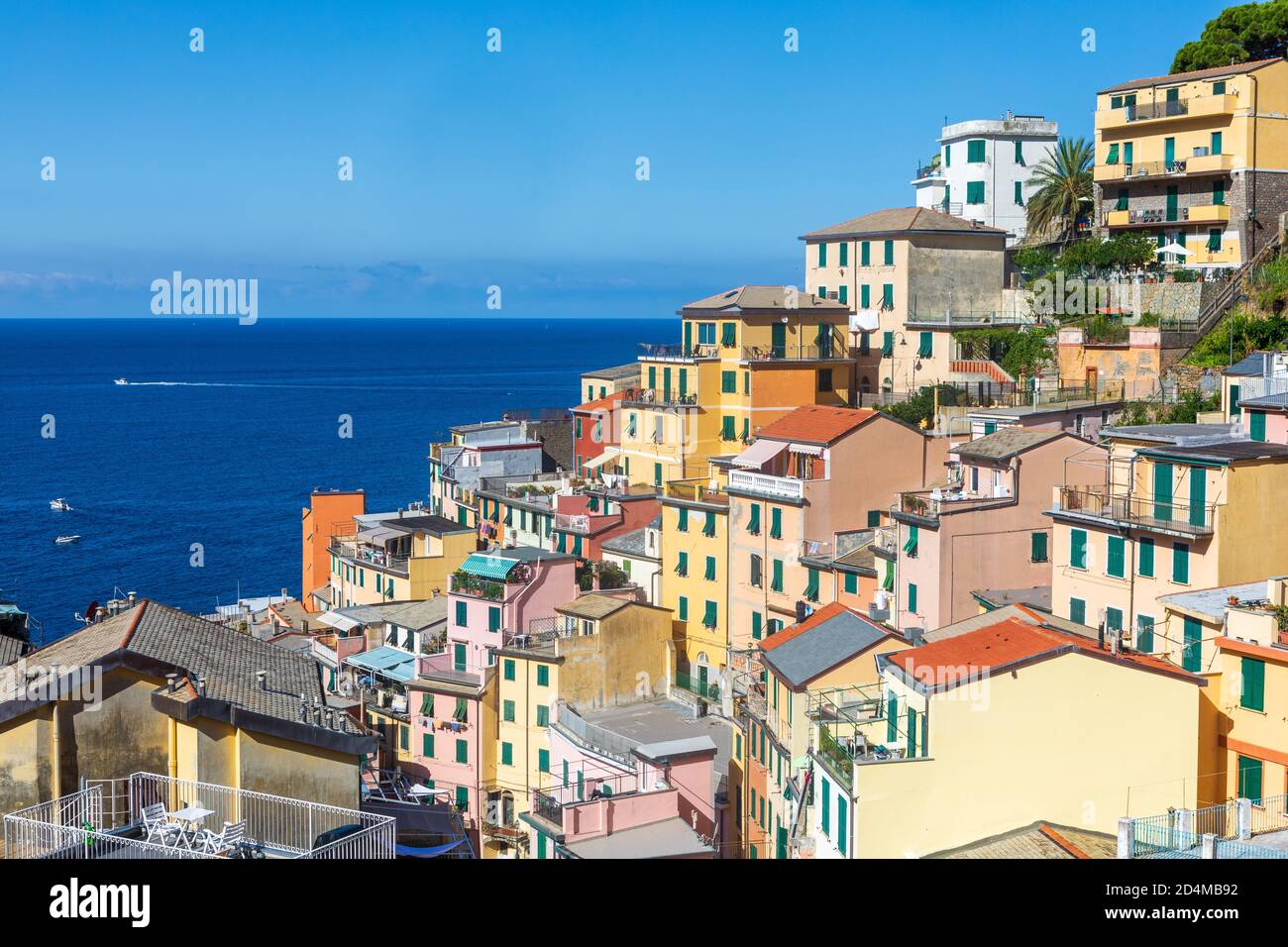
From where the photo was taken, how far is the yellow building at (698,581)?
37.8 m

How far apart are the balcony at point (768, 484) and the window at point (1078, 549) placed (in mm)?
8943

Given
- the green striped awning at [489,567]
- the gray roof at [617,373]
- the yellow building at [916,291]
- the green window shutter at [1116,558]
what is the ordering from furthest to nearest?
the gray roof at [617,373]
the yellow building at [916,291]
the green striped awning at [489,567]
the green window shutter at [1116,558]

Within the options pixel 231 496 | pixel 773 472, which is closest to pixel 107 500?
pixel 231 496

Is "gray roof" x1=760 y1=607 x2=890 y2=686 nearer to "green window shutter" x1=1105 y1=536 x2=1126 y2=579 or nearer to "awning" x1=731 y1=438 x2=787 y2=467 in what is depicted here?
"green window shutter" x1=1105 y1=536 x2=1126 y2=579

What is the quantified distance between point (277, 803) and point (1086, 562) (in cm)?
1754

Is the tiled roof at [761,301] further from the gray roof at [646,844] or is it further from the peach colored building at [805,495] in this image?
the gray roof at [646,844]

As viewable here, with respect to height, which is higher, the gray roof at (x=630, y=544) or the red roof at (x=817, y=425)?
the red roof at (x=817, y=425)

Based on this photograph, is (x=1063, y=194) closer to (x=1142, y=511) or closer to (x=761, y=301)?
(x=761, y=301)

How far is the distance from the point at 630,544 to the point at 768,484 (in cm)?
748

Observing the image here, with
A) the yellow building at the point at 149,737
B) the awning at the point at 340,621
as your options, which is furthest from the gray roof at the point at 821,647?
the awning at the point at 340,621

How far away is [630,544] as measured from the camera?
140 ft

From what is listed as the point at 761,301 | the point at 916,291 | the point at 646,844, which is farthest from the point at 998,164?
the point at 646,844

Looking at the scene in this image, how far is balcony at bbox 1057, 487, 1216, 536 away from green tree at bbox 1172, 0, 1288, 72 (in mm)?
27525

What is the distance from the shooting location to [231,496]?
10356 cm
